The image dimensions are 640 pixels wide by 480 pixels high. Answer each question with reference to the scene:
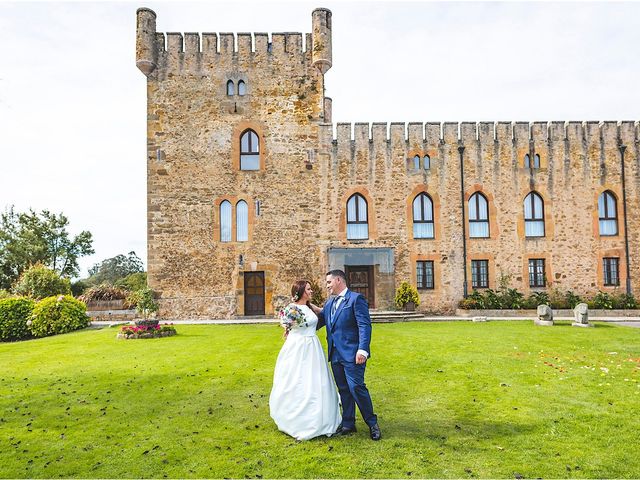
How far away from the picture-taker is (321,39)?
2312 cm

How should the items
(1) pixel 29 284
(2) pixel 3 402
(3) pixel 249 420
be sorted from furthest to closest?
(1) pixel 29 284 < (2) pixel 3 402 < (3) pixel 249 420

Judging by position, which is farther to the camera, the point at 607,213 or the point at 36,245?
the point at 36,245

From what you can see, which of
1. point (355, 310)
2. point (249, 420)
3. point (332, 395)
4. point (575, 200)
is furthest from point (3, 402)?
point (575, 200)

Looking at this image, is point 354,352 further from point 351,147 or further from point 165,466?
point 351,147

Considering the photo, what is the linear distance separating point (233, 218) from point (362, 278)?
20.6ft

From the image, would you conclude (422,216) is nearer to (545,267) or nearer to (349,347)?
(545,267)

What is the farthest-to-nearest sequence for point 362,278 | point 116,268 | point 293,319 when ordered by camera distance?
point 116,268 → point 362,278 → point 293,319

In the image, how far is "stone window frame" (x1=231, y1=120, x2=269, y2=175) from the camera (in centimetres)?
2309

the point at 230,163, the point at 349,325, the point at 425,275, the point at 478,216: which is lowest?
the point at 349,325

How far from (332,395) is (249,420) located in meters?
1.32

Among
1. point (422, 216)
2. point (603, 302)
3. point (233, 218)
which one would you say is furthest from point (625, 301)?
point (233, 218)

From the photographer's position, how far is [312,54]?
23.4 meters

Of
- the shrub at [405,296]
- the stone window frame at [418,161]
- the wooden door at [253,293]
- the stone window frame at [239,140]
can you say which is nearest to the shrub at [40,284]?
the wooden door at [253,293]

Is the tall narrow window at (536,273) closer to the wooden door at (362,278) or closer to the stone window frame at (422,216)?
the stone window frame at (422,216)
